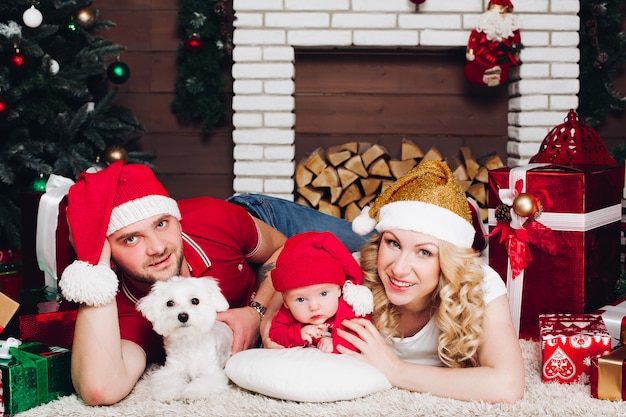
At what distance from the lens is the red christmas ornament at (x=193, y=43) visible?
379 centimetres

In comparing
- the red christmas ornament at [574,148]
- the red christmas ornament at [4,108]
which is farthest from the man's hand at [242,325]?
the red christmas ornament at [4,108]

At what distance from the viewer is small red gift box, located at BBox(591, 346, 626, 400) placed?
73.7 inches

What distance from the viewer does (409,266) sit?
1.86 m

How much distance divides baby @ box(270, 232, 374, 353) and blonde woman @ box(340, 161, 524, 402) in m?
0.05

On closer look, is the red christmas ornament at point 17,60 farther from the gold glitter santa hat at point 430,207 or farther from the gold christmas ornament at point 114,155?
the gold glitter santa hat at point 430,207

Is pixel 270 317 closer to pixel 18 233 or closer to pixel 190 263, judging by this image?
pixel 190 263

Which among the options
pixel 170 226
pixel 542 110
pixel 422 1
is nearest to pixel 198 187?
pixel 422 1

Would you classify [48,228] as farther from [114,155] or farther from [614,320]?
[614,320]

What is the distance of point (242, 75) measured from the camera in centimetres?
384

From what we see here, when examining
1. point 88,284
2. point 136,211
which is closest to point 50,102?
point 136,211

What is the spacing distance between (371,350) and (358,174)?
2.09 m

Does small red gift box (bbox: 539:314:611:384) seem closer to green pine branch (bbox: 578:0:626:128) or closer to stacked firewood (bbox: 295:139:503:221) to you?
stacked firewood (bbox: 295:139:503:221)

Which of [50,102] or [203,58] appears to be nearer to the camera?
[50,102]

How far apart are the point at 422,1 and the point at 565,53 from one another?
80 centimetres
